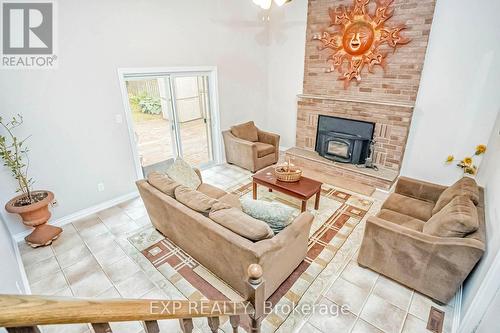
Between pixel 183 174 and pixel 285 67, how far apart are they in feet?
12.7

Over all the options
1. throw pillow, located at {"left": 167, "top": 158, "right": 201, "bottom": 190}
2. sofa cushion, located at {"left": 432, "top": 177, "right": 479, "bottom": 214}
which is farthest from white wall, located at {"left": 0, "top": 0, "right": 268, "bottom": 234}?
sofa cushion, located at {"left": 432, "top": 177, "right": 479, "bottom": 214}

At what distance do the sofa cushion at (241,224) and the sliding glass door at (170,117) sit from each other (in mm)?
2523

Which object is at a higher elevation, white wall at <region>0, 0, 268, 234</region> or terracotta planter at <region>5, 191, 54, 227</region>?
white wall at <region>0, 0, 268, 234</region>

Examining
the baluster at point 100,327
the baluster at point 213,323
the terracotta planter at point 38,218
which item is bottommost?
the terracotta planter at point 38,218

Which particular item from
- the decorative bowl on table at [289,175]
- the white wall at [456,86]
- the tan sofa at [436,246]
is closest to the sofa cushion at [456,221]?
the tan sofa at [436,246]

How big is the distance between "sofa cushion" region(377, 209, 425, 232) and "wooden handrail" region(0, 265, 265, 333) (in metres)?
2.41

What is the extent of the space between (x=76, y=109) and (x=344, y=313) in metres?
4.08

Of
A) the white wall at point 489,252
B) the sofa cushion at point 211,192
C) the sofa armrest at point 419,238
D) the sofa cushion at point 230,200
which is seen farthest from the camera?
the sofa cushion at point 211,192

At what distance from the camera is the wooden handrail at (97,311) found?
1.82ft

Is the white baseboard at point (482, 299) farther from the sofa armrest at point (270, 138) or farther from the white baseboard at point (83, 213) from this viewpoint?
the white baseboard at point (83, 213)

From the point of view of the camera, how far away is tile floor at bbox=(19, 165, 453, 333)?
2240mm

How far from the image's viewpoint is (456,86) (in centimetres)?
396

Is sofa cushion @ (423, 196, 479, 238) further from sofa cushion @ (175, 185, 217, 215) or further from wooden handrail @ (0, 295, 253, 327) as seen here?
wooden handrail @ (0, 295, 253, 327)

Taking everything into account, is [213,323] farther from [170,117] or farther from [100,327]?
[170,117]
